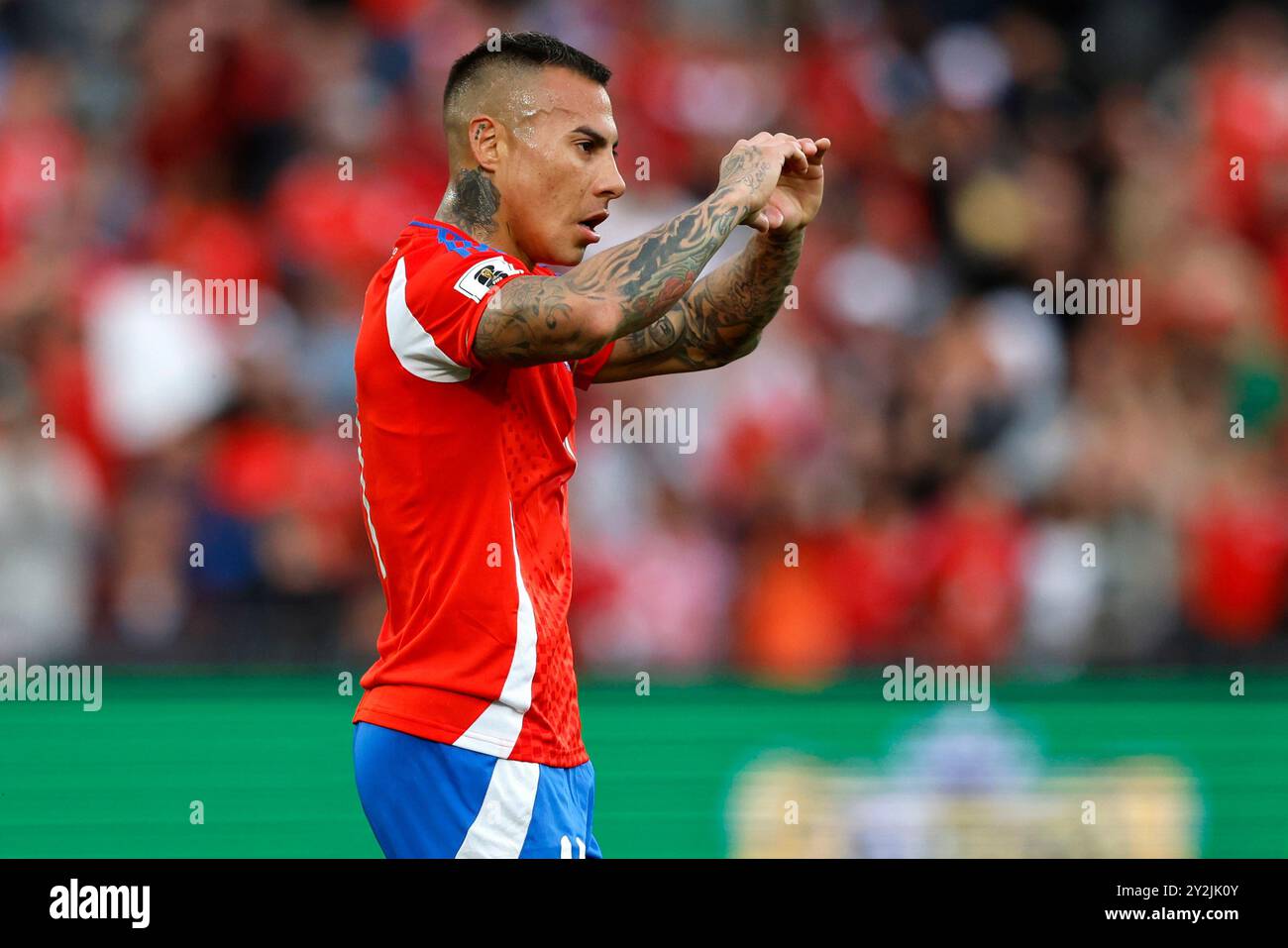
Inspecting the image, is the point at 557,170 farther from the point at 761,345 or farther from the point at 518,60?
the point at 761,345

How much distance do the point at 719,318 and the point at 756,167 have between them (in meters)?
0.66

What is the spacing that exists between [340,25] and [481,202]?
8.20 metres

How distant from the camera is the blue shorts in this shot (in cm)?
355

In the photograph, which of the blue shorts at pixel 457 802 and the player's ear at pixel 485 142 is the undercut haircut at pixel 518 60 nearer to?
the player's ear at pixel 485 142

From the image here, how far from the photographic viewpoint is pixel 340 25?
38.0ft

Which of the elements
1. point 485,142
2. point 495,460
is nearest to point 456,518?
point 495,460

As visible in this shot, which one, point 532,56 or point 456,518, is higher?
point 532,56

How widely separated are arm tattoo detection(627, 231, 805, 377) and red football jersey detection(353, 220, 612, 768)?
2.23ft

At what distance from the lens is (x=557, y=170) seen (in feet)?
12.5

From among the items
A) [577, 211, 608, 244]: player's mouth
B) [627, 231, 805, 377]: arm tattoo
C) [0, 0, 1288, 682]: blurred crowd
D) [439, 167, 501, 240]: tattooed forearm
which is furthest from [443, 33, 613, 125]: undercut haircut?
[0, 0, 1288, 682]: blurred crowd

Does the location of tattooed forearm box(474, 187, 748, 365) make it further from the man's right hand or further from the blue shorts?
the blue shorts

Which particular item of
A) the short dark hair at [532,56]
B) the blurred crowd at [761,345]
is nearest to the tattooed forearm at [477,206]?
the short dark hair at [532,56]

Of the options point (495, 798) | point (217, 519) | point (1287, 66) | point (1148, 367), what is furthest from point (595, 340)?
point (1287, 66)
